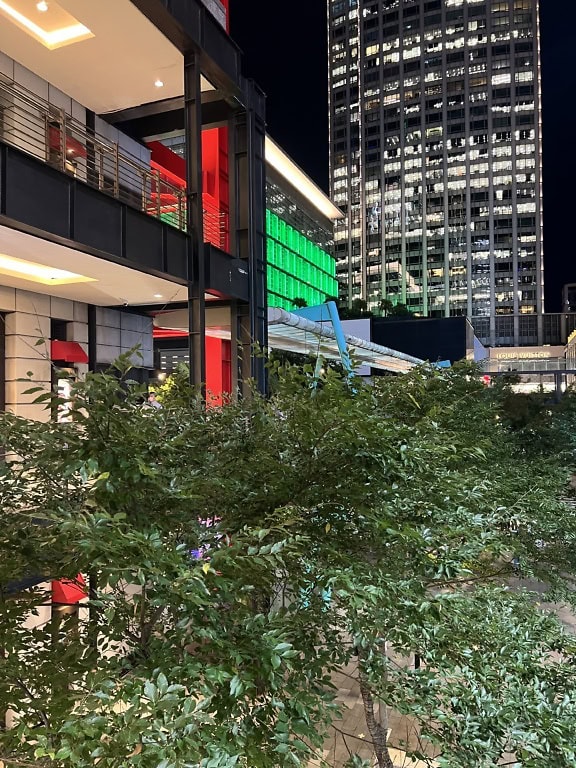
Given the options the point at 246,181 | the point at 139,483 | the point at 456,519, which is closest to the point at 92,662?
the point at 139,483

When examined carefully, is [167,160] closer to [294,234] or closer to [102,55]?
[102,55]

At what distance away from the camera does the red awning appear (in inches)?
486

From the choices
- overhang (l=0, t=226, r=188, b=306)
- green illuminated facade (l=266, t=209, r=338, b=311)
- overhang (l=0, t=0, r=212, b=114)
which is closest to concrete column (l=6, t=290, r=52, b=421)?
overhang (l=0, t=226, r=188, b=306)

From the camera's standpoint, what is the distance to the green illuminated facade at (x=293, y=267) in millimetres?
44375

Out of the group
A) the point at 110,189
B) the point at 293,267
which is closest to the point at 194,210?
the point at 110,189

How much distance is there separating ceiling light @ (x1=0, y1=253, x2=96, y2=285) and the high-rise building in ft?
383

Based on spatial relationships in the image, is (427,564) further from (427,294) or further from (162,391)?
(427,294)

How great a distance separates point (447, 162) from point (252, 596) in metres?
132

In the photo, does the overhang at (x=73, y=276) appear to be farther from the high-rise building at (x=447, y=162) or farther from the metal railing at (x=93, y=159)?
the high-rise building at (x=447, y=162)

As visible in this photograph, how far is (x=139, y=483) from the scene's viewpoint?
11.0 ft

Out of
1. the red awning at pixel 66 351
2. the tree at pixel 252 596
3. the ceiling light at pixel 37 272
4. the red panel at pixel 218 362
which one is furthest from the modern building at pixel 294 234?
the tree at pixel 252 596

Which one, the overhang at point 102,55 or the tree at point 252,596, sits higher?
the overhang at point 102,55

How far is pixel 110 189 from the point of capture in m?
13.4

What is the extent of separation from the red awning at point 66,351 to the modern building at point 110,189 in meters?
0.03
